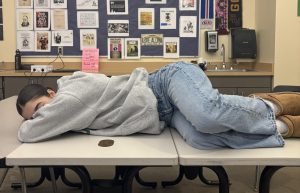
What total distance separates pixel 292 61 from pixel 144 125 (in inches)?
96.4

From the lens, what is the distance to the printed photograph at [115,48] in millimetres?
3791

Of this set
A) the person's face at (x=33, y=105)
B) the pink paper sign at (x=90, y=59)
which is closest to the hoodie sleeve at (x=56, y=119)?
the person's face at (x=33, y=105)

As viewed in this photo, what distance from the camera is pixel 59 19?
3.77 m

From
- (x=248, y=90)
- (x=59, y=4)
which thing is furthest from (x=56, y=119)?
(x=59, y=4)

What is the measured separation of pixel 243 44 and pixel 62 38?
1.88 m

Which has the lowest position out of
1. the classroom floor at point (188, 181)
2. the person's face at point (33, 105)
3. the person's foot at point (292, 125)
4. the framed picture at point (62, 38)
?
the classroom floor at point (188, 181)

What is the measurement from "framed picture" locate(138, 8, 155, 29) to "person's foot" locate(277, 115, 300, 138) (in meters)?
2.63

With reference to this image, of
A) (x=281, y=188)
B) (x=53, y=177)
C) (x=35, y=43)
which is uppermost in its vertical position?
(x=35, y=43)

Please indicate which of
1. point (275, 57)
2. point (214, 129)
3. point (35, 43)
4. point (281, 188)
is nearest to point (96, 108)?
point (214, 129)

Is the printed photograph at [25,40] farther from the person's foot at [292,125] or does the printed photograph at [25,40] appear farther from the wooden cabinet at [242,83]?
the person's foot at [292,125]

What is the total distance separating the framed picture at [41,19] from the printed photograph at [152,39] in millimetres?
1021

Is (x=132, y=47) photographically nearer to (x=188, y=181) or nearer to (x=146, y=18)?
(x=146, y=18)

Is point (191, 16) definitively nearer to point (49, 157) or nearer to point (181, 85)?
point (181, 85)

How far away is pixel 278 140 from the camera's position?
4.03ft
